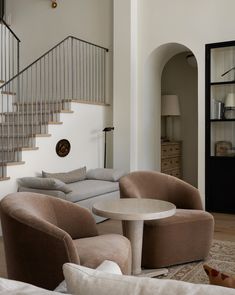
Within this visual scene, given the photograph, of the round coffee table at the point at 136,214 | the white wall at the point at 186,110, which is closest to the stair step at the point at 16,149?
the round coffee table at the point at 136,214

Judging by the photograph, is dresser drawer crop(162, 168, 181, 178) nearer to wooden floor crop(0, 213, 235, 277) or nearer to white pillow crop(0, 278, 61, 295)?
wooden floor crop(0, 213, 235, 277)

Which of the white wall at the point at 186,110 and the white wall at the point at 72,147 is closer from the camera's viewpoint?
the white wall at the point at 72,147

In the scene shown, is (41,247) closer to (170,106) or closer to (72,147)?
(72,147)

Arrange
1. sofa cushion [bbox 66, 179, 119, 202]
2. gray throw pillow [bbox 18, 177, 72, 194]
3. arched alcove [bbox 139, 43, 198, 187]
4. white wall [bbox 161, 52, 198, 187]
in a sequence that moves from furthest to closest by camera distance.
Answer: white wall [bbox 161, 52, 198, 187], arched alcove [bbox 139, 43, 198, 187], sofa cushion [bbox 66, 179, 119, 202], gray throw pillow [bbox 18, 177, 72, 194]

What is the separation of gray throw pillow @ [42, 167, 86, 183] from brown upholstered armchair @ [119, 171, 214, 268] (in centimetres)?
189

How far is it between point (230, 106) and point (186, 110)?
6.84 feet

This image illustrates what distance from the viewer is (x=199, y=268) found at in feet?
11.1

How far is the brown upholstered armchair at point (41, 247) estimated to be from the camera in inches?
90.3

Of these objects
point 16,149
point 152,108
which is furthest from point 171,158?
point 16,149

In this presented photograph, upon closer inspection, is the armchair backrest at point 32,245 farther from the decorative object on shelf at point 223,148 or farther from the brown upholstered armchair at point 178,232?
the decorative object on shelf at point 223,148

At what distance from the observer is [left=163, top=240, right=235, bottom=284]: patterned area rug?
10.3ft

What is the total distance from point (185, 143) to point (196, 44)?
96.9 inches

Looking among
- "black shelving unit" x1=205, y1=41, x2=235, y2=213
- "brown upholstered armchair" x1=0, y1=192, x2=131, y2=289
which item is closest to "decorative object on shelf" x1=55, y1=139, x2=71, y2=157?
"black shelving unit" x1=205, y1=41, x2=235, y2=213

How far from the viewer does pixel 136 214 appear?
2.90 m
